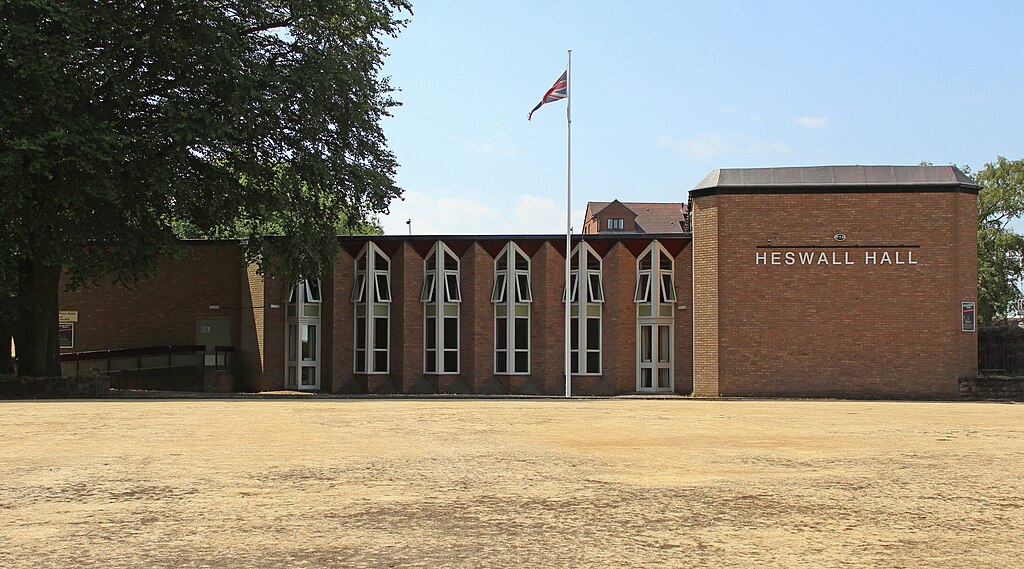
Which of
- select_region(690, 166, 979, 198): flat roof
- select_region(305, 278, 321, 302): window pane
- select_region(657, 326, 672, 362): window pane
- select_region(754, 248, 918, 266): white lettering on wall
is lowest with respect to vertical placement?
select_region(657, 326, 672, 362): window pane

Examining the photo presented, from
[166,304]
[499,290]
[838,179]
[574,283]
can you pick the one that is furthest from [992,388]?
[166,304]

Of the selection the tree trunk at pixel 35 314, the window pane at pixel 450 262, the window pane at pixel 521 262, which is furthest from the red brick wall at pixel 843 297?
the tree trunk at pixel 35 314

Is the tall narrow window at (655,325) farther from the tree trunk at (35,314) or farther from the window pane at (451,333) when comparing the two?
→ the tree trunk at (35,314)

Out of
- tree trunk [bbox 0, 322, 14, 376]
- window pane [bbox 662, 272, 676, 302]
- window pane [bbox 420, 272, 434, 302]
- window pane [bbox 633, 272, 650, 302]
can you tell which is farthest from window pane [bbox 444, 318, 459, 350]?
tree trunk [bbox 0, 322, 14, 376]

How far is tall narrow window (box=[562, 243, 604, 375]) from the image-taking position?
3478 cm

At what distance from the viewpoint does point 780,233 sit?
32.6 meters

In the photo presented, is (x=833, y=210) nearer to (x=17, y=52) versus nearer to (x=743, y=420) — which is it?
(x=743, y=420)

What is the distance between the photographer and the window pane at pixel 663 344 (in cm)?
3484

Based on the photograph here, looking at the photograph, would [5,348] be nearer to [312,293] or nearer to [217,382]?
[217,382]

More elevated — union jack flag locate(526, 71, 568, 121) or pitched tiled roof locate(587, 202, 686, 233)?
pitched tiled roof locate(587, 202, 686, 233)

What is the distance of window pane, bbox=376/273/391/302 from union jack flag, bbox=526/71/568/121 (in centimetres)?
702

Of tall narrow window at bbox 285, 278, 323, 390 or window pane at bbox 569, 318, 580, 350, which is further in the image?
tall narrow window at bbox 285, 278, 323, 390

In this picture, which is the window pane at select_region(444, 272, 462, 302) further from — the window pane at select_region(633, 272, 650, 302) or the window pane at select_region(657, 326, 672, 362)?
the window pane at select_region(657, 326, 672, 362)

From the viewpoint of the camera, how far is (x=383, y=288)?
35.8 meters
